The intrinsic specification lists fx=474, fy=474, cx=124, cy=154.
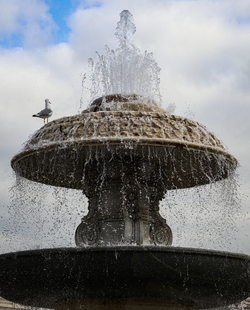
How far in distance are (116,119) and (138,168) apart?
86cm

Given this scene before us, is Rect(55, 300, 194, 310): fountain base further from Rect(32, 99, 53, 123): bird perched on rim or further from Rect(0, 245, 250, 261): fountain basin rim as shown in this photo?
Rect(32, 99, 53, 123): bird perched on rim

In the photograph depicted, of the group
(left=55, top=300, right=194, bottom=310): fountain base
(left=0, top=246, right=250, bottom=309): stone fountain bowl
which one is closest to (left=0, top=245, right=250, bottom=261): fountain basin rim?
(left=0, top=246, right=250, bottom=309): stone fountain bowl

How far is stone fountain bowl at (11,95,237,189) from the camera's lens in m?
5.11

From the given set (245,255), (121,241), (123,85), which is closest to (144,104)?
(123,85)

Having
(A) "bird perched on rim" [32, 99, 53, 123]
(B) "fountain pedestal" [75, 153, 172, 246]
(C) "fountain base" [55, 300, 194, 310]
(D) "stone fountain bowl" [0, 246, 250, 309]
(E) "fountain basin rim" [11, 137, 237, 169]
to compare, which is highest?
(A) "bird perched on rim" [32, 99, 53, 123]

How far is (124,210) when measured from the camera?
566 centimetres

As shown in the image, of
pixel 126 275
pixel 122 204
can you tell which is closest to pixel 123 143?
pixel 122 204

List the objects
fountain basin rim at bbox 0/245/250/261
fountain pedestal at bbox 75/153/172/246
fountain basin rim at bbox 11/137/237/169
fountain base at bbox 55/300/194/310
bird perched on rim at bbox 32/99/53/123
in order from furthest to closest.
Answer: bird perched on rim at bbox 32/99/53/123
fountain pedestal at bbox 75/153/172/246
fountain basin rim at bbox 11/137/237/169
fountain base at bbox 55/300/194/310
fountain basin rim at bbox 0/245/250/261

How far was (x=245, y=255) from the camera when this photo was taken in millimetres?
4957

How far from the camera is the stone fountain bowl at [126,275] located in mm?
4500

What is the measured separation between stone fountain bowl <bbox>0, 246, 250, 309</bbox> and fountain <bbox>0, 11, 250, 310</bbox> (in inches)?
0.4

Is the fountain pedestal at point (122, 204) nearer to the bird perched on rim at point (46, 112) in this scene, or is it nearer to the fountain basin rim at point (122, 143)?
the fountain basin rim at point (122, 143)

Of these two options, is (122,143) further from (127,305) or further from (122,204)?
(127,305)

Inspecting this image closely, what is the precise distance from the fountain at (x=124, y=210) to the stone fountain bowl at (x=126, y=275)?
→ 0.03ft
